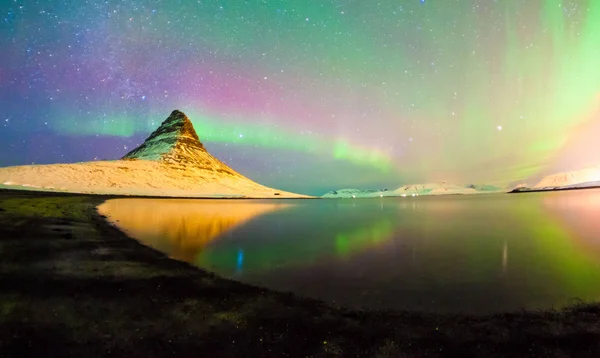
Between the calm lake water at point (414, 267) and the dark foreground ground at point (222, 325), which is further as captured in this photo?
the calm lake water at point (414, 267)

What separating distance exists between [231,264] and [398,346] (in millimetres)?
11404

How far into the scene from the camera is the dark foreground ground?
710 centimetres

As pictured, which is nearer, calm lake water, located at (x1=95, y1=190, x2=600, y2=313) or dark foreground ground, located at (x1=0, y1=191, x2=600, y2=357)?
dark foreground ground, located at (x1=0, y1=191, x2=600, y2=357)

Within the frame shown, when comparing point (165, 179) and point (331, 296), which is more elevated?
point (165, 179)

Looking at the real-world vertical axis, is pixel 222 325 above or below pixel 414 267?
above

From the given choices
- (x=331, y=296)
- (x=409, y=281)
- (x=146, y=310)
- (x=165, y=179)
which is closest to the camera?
(x=146, y=310)

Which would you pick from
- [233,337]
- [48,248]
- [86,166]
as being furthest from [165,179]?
[233,337]

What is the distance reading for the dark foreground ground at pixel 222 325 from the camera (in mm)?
7102

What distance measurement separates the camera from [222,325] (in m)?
8.31

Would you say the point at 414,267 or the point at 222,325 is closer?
the point at 222,325

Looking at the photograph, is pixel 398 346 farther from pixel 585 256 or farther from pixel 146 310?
pixel 585 256

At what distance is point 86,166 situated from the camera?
176875mm

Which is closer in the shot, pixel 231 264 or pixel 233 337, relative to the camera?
pixel 233 337

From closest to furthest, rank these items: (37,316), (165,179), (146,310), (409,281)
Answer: (37,316), (146,310), (409,281), (165,179)
